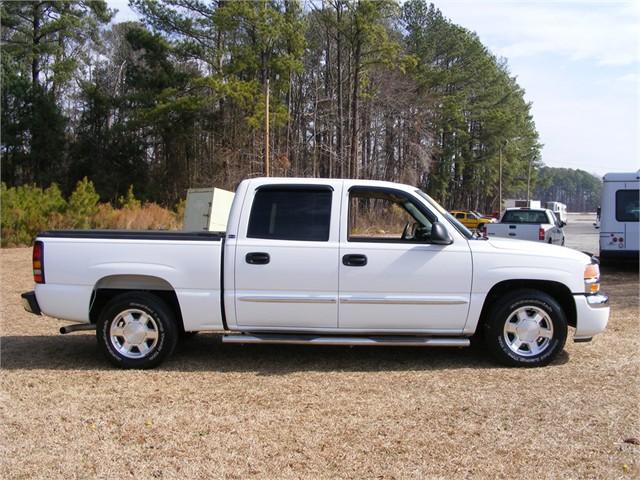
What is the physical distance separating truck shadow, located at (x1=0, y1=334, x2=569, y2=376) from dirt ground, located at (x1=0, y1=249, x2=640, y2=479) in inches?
0.9

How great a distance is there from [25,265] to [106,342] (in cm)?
1110

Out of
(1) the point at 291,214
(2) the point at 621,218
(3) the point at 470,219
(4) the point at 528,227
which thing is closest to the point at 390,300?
(1) the point at 291,214

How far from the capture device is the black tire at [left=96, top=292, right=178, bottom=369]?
19.6ft

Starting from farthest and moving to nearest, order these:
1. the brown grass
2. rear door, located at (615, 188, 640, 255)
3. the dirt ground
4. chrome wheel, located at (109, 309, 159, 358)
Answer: the brown grass → rear door, located at (615, 188, 640, 255) → chrome wheel, located at (109, 309, 159, 358) → the dirt ground

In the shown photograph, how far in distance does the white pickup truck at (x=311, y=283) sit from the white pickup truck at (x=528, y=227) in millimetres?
11101

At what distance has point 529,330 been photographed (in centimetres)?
601

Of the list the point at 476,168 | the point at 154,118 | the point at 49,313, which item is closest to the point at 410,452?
the point at 49,313

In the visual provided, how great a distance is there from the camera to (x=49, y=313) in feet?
19.9

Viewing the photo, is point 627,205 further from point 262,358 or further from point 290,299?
point 290,299

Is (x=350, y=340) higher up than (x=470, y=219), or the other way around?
(x=470, y=219)

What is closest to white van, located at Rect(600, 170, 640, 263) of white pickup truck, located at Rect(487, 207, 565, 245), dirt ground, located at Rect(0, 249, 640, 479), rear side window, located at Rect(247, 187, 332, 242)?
white pickup truck, located at Rect(487, 207, 565, 245)

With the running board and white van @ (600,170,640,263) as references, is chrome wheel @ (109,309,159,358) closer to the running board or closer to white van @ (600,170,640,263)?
the running board

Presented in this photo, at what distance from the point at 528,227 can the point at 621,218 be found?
9.94 ft

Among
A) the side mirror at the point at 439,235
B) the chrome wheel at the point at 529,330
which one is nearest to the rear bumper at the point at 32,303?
the side mirror at the point at 439,235
